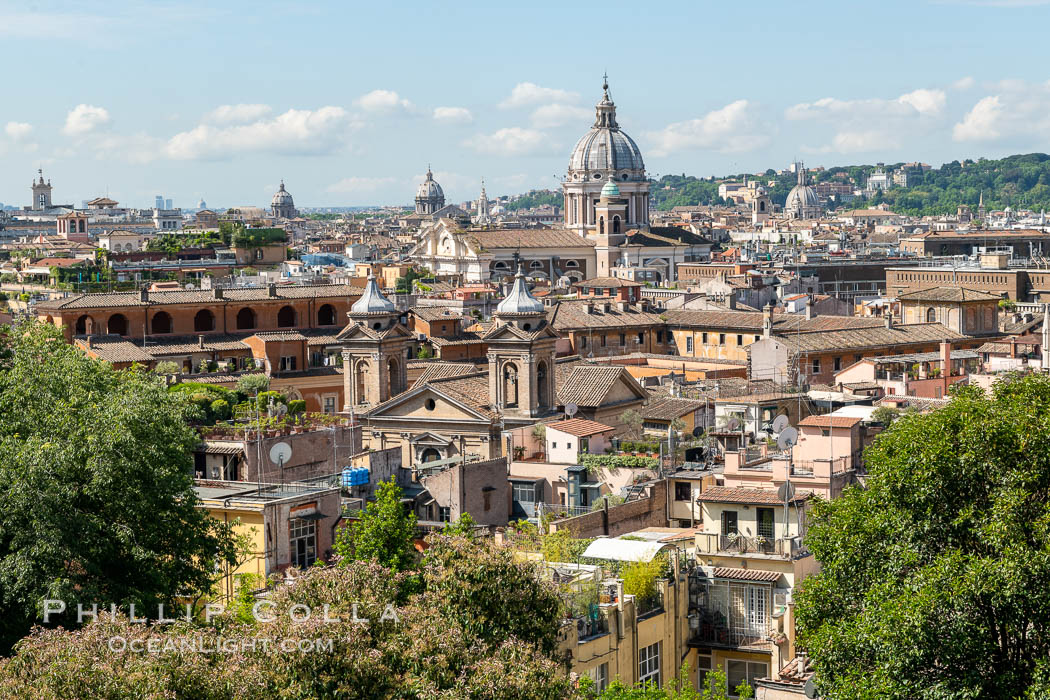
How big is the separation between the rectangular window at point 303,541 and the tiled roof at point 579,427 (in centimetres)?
854

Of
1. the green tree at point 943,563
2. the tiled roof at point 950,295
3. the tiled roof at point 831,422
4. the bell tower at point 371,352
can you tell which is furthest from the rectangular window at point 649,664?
the tiled roof at point 950,295

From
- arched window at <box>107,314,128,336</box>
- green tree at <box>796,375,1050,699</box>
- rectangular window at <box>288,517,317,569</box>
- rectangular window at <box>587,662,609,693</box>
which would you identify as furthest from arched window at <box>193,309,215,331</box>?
green tree at <box>796,375,1050,699</box>

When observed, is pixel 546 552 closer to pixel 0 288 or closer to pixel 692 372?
pixel 692 372

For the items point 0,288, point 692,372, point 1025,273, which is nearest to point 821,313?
point 692,372

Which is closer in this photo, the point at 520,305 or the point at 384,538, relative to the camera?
the point at 384,538

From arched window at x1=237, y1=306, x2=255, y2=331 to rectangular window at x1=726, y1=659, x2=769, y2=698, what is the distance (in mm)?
32255

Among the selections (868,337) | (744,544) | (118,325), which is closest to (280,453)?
(744,544)

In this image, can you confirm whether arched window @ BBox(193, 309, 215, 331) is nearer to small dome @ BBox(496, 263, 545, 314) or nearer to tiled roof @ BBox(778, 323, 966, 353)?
tiled roof @ BBox(778, 323, 966, 353)

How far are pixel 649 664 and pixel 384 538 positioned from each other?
11.6ft

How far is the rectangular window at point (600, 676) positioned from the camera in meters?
20.0

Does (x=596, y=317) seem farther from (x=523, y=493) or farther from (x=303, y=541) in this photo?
(x=303, y=541)

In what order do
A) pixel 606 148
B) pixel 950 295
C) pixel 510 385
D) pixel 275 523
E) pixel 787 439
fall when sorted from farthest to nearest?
pixel 606 148 < pixel 950 295 < pixel 510 385 < pixel 787 439 < pixel 275 523

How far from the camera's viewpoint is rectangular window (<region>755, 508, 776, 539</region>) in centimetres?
2436

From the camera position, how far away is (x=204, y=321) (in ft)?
172
